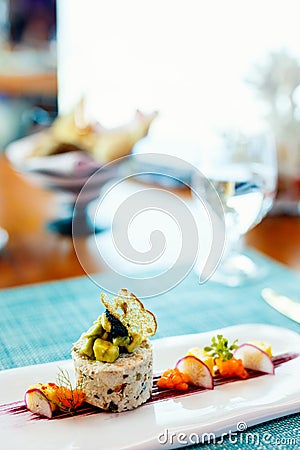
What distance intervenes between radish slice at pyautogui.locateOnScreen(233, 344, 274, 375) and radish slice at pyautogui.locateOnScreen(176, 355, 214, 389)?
0.07 meters

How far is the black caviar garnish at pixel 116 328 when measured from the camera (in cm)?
79

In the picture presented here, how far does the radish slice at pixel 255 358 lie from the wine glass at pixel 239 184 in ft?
1.28

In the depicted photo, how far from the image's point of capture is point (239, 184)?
129 centimetres

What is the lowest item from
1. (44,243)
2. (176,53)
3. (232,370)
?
(44,243)

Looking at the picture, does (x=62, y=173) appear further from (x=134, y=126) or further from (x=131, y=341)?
(x=131, y=341)

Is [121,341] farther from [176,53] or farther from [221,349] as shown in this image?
[176,53]

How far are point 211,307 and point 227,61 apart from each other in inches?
59.7

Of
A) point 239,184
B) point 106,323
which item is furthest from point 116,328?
point 239,184

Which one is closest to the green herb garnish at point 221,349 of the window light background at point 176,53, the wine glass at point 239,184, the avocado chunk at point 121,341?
the avocado chunk at point 121,341

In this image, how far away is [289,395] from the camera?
2.63ft

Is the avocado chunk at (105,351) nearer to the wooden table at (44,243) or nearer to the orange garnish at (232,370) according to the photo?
the orange garnish at (232,370)

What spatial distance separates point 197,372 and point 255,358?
0.28ft

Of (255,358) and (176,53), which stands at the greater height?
(176,53)

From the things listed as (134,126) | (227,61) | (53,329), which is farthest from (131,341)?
(227,61)
